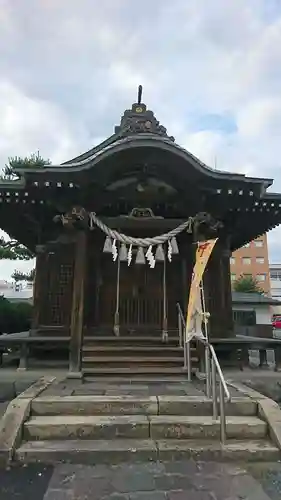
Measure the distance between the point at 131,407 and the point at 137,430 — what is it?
43 cm

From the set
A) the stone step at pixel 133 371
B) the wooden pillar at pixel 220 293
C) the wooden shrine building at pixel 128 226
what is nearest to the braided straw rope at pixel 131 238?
the wooden shrine building at pixel 128 226

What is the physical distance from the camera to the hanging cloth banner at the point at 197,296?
592cm

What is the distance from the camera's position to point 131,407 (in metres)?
4.78

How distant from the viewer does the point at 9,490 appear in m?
→ 3.33

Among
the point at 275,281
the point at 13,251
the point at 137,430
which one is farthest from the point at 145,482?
the point at 275,281

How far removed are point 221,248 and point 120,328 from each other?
10.8 ft

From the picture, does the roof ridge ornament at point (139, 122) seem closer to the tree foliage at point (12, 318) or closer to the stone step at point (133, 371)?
the stone step at point (133, 371)

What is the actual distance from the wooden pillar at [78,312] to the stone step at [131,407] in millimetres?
1909

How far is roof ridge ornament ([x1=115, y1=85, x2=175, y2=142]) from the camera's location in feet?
33.3

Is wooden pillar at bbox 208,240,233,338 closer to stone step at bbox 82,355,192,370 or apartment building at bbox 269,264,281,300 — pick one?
stone step at bbox 82,355,192,370

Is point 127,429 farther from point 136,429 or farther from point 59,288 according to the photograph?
point 59,288

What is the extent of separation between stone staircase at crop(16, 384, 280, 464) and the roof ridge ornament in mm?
7391

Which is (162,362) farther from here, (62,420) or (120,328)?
(62,420)

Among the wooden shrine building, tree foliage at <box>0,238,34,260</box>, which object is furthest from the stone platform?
tree foliage at <box>0,238,34,260</box>
